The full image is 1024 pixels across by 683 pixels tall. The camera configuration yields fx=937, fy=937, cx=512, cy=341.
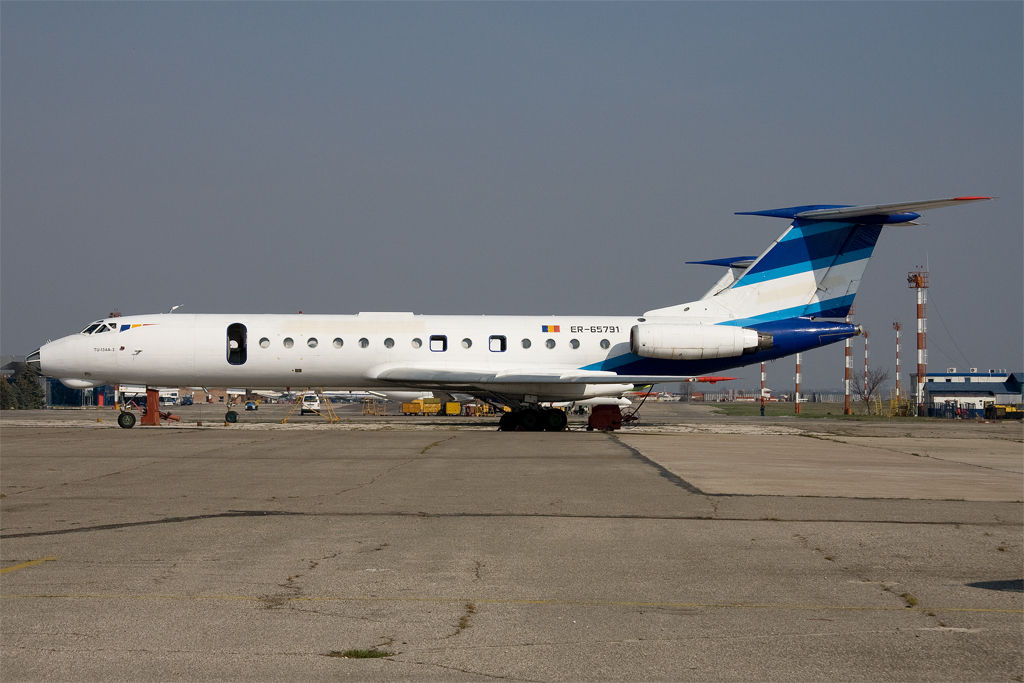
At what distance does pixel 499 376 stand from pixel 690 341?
5957 millimetres

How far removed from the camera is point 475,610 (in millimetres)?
6531

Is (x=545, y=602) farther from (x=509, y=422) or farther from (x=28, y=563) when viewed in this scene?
(x=509, y=422)

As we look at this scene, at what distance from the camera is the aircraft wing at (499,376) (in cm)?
2847

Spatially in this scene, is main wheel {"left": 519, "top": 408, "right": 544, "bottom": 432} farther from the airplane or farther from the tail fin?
the tail fin

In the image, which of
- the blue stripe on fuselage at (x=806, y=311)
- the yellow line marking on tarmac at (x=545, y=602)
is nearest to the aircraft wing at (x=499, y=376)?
the blue stripe on fuselage at (x=806, y=311)

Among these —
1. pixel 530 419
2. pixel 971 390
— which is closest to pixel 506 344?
pixel 530 419

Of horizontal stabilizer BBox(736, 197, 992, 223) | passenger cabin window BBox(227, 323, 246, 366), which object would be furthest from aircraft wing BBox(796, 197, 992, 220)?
passenger cabin window BBox(227, 323, 246, 366)

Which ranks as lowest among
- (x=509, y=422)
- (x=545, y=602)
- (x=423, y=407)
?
(x=423, y=407)

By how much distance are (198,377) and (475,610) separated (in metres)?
24.9

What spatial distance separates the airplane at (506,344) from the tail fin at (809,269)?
34mm

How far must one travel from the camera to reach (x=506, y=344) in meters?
29.5

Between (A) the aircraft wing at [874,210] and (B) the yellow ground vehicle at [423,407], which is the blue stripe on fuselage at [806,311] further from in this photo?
(B) the yellow ground vehicle at [423,407]

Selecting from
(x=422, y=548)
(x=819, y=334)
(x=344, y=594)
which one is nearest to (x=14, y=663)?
(x=344, y=594)

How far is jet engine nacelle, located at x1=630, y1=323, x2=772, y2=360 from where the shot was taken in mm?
28734
